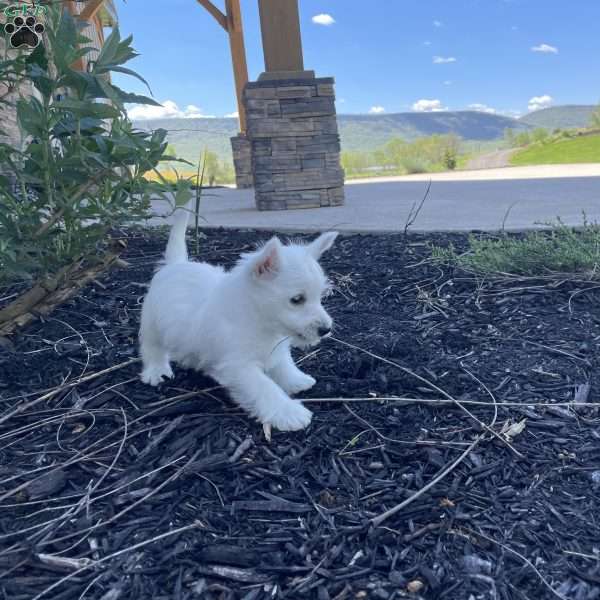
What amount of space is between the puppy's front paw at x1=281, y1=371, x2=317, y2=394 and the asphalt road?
1.81 m

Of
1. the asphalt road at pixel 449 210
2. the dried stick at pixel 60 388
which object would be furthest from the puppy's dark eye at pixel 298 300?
the asphalt road at pixel 449 210

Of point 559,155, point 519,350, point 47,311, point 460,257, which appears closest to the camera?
point 519,350

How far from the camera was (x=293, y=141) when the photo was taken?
6.02 metres

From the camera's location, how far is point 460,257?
3385 millimetres

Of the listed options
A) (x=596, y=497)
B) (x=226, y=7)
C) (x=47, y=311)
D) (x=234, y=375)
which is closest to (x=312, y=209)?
(x=47, y=311)

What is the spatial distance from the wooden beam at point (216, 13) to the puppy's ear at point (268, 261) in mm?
10356

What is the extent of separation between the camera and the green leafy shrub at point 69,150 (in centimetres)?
183

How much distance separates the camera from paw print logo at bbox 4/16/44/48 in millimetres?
1932

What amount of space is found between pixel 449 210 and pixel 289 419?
4.22 metres

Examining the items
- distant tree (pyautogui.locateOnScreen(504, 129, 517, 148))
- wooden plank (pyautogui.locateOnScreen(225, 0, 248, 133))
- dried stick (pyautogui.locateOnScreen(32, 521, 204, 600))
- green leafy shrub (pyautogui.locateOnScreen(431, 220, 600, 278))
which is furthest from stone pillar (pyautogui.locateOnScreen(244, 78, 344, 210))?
distant tree (pyautogui.locateOnScreen(504, 129, 517, 148))

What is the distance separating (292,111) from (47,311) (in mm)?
3914

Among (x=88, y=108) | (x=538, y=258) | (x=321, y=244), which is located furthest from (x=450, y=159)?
(x=88, y=108)

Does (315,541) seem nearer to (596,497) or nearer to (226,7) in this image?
(596,497)

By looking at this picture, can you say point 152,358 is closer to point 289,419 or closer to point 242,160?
point 289,419
